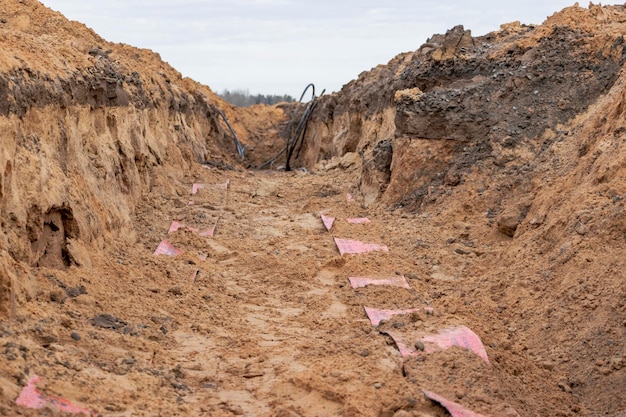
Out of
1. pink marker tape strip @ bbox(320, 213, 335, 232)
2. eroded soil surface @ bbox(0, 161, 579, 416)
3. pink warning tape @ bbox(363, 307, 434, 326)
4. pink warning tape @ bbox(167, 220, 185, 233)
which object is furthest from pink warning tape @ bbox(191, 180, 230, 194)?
pink warning tape @ bbox(363, 307, 434, 326)

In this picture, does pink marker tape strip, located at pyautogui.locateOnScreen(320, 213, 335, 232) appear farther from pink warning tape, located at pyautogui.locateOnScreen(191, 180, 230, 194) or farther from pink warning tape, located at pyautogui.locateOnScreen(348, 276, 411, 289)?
pink warning tape, located at pyautogui.locateOnScreen(191, 180, 230, 194)

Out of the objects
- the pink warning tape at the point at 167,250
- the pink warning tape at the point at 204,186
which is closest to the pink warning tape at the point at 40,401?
the pink warning tape at the point at 167,250

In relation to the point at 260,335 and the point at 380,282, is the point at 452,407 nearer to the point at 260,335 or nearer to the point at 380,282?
the point at 260,335

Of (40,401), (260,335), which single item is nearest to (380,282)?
(260,335)

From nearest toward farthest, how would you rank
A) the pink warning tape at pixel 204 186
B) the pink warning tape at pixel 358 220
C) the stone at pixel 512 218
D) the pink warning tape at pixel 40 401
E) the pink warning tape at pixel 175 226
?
the pink warning tape at pixel 40 401 < the stone at pixel 512 218 < the pink warning tape at pixel 175 226 < the pink warning tape at pixel 358 220 < the pink warning tape at pixel 204 186

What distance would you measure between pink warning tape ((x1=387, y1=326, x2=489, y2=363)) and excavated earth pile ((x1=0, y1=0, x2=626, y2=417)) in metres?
0.03

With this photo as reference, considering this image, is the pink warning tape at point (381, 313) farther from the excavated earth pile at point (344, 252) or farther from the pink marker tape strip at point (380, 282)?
the pink marker tape strip at point (380, 282)

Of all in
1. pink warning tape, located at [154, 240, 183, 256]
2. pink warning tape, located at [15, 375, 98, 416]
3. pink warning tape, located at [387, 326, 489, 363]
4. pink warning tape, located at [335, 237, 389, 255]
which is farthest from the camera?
pink warning tape, located at [335, 237, 389, 255]

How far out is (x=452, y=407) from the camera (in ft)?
14.8

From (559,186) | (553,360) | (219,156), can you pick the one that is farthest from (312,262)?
(219,156)

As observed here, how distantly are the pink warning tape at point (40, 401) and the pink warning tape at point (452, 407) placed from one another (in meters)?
2.01

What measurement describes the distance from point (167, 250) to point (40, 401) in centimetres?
527

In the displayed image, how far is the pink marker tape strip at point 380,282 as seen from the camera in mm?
7973

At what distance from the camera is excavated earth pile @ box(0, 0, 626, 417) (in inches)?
189
